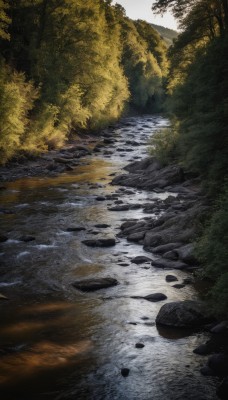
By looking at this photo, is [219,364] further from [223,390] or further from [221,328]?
[221,328]

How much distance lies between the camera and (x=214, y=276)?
38.9ft

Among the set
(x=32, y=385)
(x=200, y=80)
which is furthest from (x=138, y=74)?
(x=32, y=385)

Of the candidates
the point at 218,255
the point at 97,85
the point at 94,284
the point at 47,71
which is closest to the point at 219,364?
the point at 218,255

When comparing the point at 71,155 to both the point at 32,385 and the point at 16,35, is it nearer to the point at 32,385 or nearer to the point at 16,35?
the point at 16,35


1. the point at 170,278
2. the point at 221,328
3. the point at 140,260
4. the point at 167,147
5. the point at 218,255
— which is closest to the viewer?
the point at 221,328

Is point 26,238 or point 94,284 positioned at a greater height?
point 94,284

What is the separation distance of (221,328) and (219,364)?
1385 mm

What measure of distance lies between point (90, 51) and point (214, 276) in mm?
35054

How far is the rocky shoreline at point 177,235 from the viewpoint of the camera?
9.30m

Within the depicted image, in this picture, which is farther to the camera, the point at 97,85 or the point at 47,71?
the point at 97,85

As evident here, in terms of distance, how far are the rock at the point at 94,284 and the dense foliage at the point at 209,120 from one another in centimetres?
298

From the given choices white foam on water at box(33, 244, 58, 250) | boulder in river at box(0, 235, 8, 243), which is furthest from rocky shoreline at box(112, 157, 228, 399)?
boulder in river at box(0, 235, 8, 243)

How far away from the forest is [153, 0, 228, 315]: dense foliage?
0.04m

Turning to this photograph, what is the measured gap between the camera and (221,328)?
982 cm
